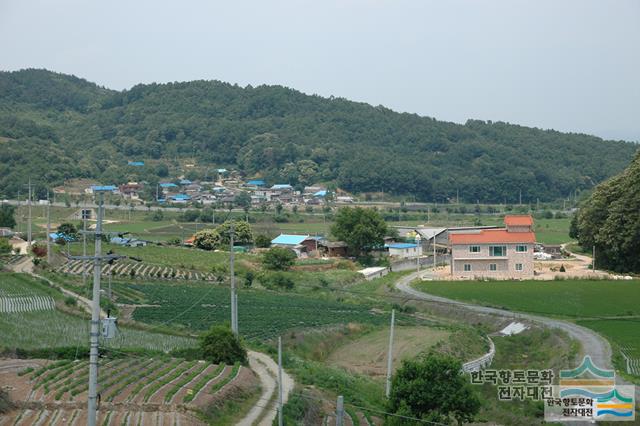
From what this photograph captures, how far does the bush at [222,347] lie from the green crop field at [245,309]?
4679mm

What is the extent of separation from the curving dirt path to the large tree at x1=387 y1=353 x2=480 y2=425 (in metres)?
2.26

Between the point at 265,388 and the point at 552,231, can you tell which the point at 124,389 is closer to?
the point at 265,388

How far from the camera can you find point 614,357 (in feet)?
64.4

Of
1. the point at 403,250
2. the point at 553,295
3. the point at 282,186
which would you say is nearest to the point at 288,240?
the point at 403,250

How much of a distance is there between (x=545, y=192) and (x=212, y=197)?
38927 millimetres

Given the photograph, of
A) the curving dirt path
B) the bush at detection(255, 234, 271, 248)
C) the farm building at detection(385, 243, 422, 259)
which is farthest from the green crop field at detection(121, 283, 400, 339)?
the bush at detection(255, 234, 271, 248)

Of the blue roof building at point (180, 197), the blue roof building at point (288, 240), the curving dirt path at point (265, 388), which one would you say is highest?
the blue roof building at point (180, 197)

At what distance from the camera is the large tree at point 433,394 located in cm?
1388

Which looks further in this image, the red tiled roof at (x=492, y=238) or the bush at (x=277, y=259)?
the bush at (x=277, y=259)

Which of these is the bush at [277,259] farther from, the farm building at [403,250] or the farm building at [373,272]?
the farm building at [403,250]

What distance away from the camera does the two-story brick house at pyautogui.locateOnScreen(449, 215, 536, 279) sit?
3625cm

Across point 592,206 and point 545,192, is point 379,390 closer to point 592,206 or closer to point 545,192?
point 592,206

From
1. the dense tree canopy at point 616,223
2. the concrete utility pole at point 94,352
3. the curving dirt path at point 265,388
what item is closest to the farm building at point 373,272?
the dense tree canopy at point 616,223

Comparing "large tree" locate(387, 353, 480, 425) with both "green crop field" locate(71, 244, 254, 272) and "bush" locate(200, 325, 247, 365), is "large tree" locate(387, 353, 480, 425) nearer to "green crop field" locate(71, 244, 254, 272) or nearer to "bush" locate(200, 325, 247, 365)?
"bush" locate(200, 325, 247, 365)
